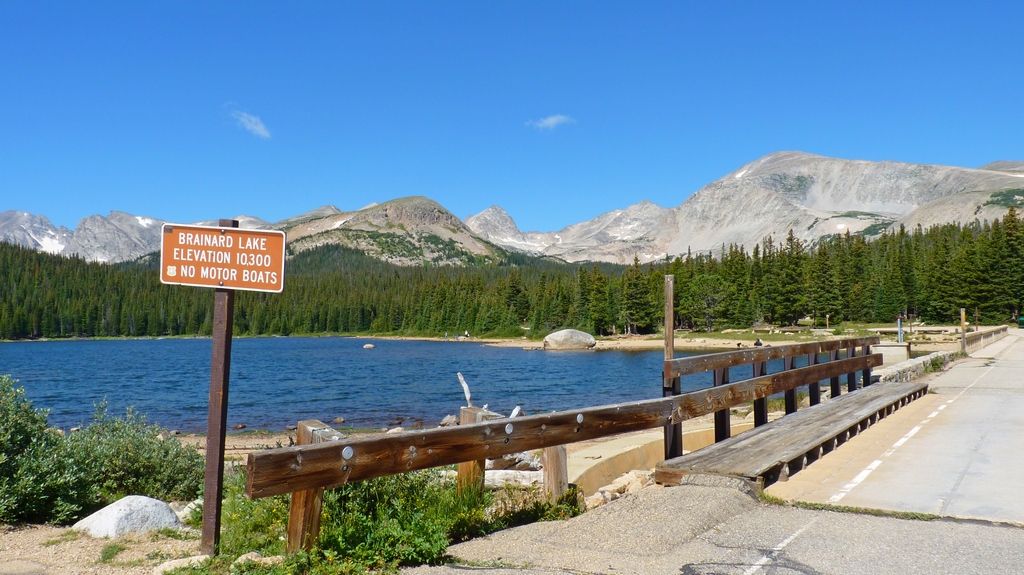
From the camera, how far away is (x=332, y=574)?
4.52 metres

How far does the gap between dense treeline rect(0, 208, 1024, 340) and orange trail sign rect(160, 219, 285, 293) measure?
105m

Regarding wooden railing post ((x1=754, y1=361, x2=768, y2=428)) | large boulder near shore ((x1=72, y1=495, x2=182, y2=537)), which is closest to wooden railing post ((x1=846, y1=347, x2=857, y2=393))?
wooden railing post ((x1=754, y1=361, x2=768, y2=428))

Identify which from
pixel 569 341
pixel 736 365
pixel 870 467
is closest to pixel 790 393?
pixel 736 365

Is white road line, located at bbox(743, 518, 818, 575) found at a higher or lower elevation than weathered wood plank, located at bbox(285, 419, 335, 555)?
lower

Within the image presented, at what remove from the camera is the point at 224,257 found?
5543 millimetres

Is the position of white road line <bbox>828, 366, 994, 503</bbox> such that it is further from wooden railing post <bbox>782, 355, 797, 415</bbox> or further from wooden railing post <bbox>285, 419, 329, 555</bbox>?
wooden railing post <bbox>285, 419, 329, 555</bbox>

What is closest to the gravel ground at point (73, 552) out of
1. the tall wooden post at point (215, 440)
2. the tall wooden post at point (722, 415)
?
the tall wooden post at point (215, 440)

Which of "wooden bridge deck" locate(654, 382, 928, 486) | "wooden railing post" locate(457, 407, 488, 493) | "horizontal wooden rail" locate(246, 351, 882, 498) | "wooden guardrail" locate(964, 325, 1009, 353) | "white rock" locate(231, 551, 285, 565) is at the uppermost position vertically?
"wooden guardrail" locate(964, 325, 1009, 353)

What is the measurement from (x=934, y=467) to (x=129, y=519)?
9327mm

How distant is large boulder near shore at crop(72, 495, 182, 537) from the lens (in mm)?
6469

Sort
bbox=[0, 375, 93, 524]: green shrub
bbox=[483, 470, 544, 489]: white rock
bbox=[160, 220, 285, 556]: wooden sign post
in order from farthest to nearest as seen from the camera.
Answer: bbox=[483, 470, 544, 489]: white rock, bbox=[0, 375, 93, 524]: green shrub, bbox=[160, 220, 285, 556]: wooden sign post

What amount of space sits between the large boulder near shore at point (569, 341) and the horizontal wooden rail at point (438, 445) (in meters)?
88.2

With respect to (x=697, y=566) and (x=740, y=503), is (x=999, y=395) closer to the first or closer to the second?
(x=740, y=503)

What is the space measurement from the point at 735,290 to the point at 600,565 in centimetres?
11076
